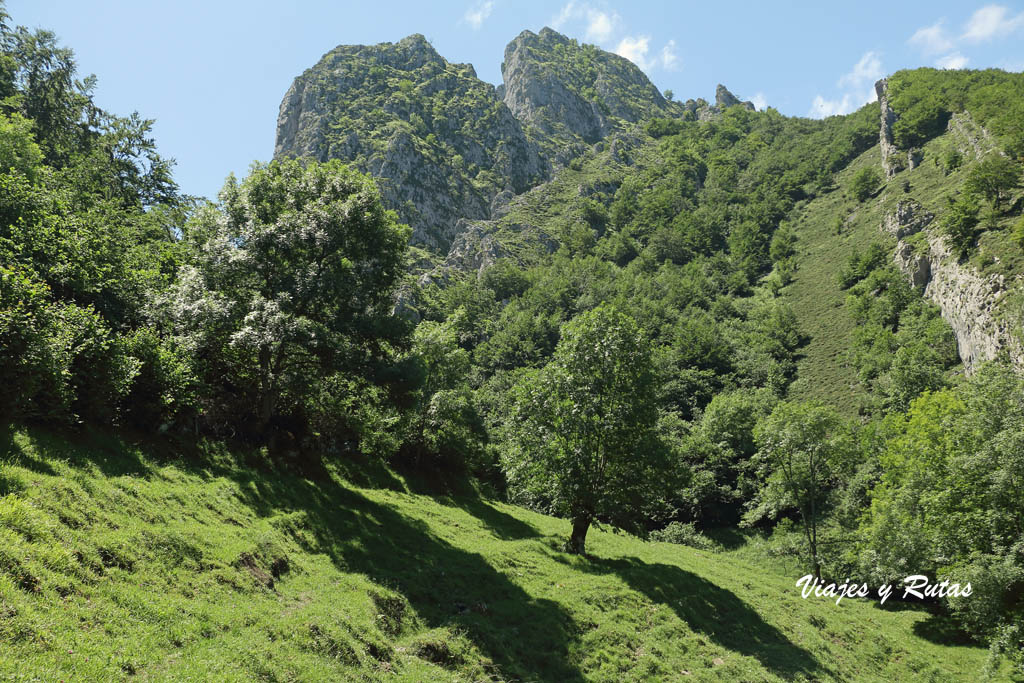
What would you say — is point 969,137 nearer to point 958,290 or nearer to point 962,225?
point 962,225

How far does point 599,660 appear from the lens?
17.7 meters

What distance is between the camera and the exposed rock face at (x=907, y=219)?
10688 centimetres

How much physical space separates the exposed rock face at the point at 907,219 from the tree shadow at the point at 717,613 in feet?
370

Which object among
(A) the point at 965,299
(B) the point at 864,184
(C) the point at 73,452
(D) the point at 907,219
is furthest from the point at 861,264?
(C) the point at 73,452

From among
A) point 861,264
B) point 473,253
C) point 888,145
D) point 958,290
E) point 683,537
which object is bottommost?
point 683,537

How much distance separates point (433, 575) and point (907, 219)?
428 feet

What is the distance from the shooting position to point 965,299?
79562 mm

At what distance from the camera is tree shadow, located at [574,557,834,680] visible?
2066 cm

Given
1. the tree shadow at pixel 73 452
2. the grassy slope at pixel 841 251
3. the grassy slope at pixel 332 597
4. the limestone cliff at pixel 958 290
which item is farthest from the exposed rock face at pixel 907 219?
the tree shadow at pixel 73 452

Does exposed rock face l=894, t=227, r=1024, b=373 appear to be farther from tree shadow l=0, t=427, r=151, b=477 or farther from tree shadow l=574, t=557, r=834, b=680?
tree shadow l=0, t=427, r=151, b=477

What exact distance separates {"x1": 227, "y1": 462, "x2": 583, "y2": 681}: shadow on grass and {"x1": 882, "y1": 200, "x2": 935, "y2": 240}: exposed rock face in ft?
403

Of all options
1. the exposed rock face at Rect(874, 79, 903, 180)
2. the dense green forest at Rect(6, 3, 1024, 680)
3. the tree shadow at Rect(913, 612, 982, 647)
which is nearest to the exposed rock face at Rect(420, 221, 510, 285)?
the dense green forest at Rect(6, 3, 1024, 680)

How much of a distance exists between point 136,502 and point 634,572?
21036 millimetres

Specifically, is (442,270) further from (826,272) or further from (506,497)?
(506,497)
